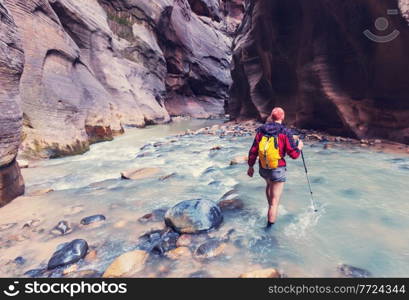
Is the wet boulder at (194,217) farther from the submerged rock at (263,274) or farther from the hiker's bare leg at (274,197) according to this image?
the submerged rock at (263,274)

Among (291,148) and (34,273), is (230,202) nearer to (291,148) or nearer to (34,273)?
(291,148)

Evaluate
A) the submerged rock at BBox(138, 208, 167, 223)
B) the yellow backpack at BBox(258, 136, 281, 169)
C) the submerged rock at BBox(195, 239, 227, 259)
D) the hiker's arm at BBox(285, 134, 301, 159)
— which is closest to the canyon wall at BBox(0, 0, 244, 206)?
the submerged rock at BBox(138, 208, 167, 223)

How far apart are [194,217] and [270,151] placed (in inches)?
57.2

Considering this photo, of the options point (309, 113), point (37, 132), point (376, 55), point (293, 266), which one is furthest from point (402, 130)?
point (37, 132)

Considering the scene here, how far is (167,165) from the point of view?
308 inches

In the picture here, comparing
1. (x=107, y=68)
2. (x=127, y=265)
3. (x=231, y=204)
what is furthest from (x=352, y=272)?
(x=107, y=68)

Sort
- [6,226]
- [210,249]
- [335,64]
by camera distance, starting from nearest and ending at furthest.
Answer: [210,249], [6,226], [335,64]

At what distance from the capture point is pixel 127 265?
292cm

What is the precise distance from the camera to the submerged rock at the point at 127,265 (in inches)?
110

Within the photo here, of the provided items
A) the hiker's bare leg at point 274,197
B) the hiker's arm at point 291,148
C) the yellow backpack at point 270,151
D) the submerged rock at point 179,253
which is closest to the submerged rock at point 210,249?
the submerged rock at point 179,253

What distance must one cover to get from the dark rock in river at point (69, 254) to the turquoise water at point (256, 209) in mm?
169

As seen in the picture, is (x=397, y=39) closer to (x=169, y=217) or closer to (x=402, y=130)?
(x=402, y=130)

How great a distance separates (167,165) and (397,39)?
27.3 feet

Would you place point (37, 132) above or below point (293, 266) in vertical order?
above
